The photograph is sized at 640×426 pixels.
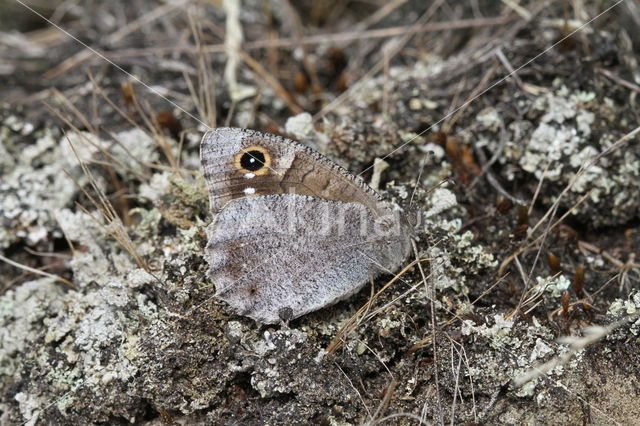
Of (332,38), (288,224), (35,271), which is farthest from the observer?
(332,38)

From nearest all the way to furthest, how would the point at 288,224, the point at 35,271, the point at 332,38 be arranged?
the point at 288,224 < the point at 35,271 < the point at 332,38

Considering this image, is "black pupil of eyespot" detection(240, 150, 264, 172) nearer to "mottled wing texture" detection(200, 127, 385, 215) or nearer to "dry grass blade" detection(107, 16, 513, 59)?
"mottled wing texture" detection(200, 127, 385, 215)

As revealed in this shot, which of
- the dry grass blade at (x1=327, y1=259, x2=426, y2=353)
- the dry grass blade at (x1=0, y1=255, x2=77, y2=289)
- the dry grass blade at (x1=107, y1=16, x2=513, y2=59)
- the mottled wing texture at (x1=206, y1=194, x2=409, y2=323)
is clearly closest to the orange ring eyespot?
the mottled wing texture at (x1=206, y1=194, x2=409, y2=323)

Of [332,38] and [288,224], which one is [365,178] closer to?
[288,224]

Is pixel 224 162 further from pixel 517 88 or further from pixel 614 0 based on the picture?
pixel 614 0

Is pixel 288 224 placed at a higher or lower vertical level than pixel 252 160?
lower

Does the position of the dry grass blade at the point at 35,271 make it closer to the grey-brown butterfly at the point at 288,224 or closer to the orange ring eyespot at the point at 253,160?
the grey-brown butterfly at the point at 288,224

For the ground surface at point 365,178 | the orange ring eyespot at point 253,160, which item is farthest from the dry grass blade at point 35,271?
the orange ring eyespot at point 253,160

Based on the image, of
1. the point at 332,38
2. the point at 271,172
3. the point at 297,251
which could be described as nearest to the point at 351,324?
the point at 297,251

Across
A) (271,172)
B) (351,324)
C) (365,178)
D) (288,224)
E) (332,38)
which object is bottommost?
(351,324)
